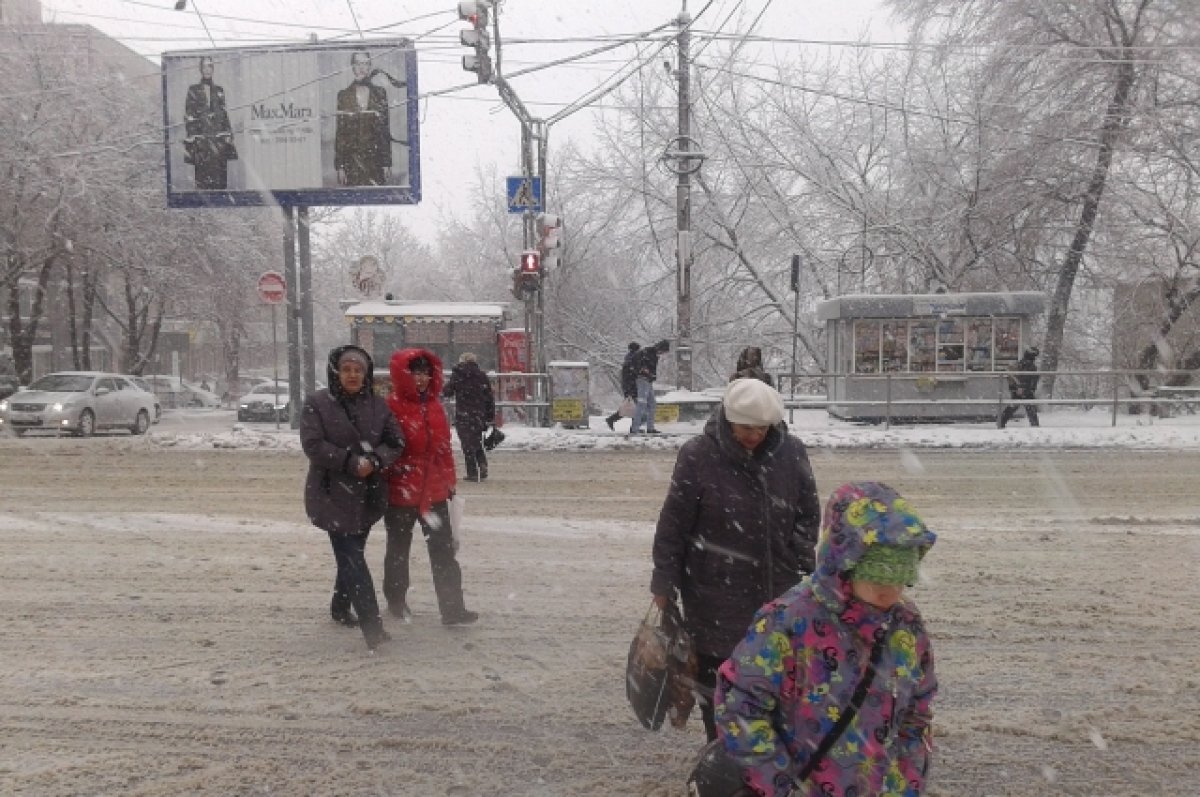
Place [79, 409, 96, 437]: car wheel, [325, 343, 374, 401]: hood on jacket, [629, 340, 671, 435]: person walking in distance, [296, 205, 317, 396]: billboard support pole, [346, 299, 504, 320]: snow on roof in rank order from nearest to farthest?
[325, 343, 374, 401]: hood on jacket → [629, 340, 671, 435]: person walking in distance → [296, 205, 317, 396]: billboard support pole → [79, 409, 96, 437]: car wheel → [346, 299, 504, 320]: snow on roof

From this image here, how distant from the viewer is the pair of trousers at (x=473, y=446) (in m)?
12.6

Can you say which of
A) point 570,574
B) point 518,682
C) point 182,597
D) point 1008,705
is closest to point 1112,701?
point 1008,705

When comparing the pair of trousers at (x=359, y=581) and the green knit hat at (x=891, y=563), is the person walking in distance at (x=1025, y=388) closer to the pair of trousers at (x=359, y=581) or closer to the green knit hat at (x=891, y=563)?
the pair of trousers at (x=359, y=581)

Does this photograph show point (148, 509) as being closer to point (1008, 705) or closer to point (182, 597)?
point (182, 597)

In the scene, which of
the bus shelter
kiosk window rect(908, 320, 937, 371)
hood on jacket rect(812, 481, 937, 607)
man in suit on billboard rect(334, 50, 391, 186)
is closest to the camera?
hood on jacket rect(812, 481, 937, 607)

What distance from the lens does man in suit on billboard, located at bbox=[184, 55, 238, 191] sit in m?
21.5

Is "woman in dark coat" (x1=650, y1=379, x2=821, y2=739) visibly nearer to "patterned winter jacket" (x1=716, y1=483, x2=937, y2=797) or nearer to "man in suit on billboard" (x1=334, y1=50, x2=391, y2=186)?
"patterned winter jacket" (x1=716, y1=483, x2=937, y2=797)

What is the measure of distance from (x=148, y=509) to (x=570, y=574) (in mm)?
5278

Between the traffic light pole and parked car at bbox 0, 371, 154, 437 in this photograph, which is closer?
the traffic light pole

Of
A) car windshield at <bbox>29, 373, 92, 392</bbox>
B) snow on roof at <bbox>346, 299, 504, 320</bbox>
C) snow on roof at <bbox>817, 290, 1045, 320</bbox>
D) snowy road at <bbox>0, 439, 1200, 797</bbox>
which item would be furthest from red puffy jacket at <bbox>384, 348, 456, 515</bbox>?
car windshield at <bbox>29, 373, 92, 392</bbox>

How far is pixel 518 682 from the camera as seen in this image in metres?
5.40

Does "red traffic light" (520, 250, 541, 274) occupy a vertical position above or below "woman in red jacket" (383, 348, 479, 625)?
above

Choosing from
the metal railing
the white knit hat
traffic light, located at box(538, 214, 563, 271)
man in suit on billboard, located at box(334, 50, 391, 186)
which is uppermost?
man in suit on billboard, located at box(334, 50, 391, 186)

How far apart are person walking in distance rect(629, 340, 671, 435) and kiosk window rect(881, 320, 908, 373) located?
216 inches
